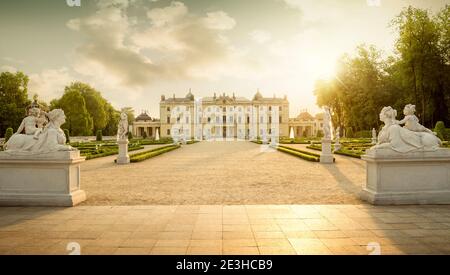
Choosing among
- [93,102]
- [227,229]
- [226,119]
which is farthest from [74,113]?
[227,229]

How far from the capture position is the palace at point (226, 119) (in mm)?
84125

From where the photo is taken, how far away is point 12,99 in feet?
129

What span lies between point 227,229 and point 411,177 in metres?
4.08

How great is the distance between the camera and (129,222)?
520cm

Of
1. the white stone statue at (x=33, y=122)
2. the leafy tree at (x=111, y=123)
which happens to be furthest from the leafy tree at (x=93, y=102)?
the white stone statue at (x=33, y=122)

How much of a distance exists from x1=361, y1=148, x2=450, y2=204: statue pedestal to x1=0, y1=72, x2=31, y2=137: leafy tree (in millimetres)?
41727

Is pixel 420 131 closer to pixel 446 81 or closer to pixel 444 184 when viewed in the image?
pixel 444 184

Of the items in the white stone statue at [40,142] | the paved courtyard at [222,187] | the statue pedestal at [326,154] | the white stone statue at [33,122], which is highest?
the white stone statue at [33,122]

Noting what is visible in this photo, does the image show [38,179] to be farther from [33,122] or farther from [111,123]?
[111,123]

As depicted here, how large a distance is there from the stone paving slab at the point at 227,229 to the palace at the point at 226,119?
249 ft

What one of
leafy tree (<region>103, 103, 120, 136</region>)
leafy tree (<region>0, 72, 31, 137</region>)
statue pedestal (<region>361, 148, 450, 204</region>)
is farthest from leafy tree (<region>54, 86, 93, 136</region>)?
statue pedestal (<region>361, 148, 450, 204</region>)

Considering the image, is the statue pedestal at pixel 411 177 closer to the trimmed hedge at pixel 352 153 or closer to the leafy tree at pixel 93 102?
the trimmed hedge at pixel 352 153
